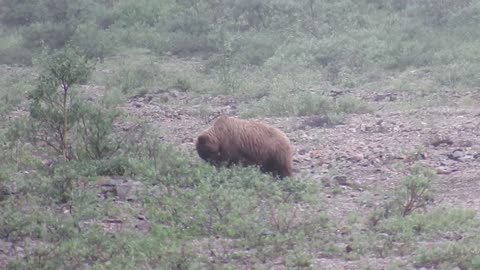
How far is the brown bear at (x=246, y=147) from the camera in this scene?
40.3 feet

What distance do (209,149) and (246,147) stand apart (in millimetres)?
488

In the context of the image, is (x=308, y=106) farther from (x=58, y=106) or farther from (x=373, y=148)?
(x=58, y=106)

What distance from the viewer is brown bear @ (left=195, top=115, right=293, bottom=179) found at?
1227 centimetres

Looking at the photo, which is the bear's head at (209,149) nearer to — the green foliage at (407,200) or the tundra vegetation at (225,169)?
the tundra vegetation at (225,169)

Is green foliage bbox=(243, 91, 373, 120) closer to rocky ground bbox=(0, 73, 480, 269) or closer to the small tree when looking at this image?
rocky ground bbox=(0, 73, 480, 269)

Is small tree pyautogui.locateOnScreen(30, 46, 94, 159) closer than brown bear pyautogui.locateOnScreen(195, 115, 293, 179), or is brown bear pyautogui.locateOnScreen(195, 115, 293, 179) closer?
brown bear pyautogui.locateOnScreen(195, 115, 293, 179)

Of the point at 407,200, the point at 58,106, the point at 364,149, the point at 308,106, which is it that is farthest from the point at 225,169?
the point at 308,106

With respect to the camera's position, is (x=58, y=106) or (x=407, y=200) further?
(x=58, y=106)

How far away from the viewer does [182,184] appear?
1129 cm

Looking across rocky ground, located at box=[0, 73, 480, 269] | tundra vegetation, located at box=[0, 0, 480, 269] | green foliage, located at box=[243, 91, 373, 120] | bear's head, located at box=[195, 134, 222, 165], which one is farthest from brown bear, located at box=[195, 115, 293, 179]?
green foliage, located at box=[243, 91, 373, 120]

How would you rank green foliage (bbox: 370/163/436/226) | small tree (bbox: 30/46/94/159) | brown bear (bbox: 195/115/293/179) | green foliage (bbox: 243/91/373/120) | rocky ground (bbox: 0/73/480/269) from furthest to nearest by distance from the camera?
green foliage (bbox: 243/91/373/120) → small tree (bbox: 30/46/94/159) → brown bear (bbox: 195/115/293/179) → rocky ground (bbox: 0/73/480/269) → green foliage (bbox: 370/163/436/226)

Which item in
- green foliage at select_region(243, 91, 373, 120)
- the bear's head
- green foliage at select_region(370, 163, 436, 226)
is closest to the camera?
green foliage at select_region(370, 163, 436, 226)

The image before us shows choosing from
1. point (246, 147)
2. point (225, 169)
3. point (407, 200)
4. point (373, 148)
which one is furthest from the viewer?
point (373, 148)

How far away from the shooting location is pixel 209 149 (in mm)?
12492
